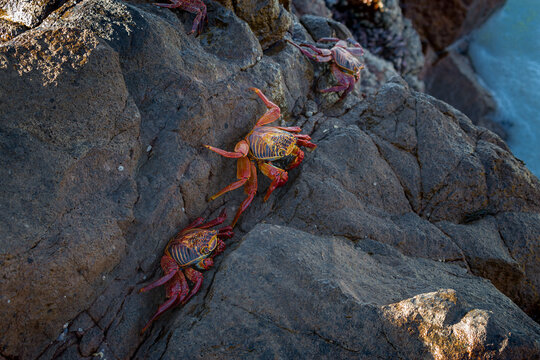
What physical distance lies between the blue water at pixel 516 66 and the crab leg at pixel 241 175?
7.31 meters

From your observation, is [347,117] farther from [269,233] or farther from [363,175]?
[269,233]

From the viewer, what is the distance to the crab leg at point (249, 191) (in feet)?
13.2

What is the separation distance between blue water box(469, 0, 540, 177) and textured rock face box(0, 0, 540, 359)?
5.58 metres

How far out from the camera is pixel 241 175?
4125 mm

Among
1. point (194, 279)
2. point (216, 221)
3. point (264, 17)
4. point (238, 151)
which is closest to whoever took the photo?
point (194, 279)

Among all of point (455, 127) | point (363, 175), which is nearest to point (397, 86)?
point (455, 127)

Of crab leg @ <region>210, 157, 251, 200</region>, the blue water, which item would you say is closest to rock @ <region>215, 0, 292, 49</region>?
crab leg @ <region>210, 157, 251, 200</region>

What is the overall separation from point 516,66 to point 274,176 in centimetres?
963

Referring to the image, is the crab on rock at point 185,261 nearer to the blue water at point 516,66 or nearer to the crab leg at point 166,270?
the crab leg at point 166,270

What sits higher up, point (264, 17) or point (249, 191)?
point (264, 17)

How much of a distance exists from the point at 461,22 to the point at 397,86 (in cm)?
672

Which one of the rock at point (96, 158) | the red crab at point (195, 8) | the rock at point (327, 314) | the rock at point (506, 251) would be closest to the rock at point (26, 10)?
the rock at point (96, 158)

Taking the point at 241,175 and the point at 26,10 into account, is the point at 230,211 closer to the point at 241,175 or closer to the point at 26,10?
the point at 241,175

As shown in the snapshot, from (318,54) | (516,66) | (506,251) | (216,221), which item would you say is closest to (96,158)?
(216,221)
